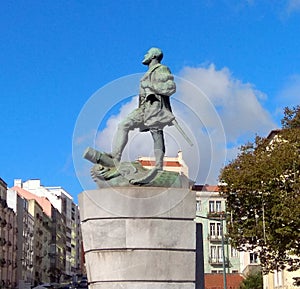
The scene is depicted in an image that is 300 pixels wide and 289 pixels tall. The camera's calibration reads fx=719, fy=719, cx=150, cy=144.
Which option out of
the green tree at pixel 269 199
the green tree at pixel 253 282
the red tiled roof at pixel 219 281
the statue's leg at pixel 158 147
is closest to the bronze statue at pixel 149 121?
the statue's leg at pixel 158 147

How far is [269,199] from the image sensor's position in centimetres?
4078

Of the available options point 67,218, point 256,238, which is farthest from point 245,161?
point 67,218

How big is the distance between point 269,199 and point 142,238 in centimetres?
2640

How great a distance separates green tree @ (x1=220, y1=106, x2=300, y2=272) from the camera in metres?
39.1

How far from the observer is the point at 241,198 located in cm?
4269

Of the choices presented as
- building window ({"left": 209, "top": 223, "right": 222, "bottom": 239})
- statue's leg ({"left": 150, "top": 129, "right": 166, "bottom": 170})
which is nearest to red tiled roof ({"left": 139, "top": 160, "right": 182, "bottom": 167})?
statue's leg ({"left": 150, "top": 129, "right": 166, "bottom": 170})

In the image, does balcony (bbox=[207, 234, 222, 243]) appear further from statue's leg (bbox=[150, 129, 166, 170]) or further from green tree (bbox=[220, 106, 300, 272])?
statue's leg (bbox=[150, 129, 166, 170])

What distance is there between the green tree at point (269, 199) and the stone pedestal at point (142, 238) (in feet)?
76.4

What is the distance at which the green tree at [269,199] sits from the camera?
39125 millimetres

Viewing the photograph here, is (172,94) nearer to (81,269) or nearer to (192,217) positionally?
(192,217)

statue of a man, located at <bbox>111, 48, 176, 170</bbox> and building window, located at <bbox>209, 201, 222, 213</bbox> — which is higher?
building window, located at <bbox>209, 201, 222, 213</bbox>

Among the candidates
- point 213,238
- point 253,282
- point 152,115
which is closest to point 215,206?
point 213,238

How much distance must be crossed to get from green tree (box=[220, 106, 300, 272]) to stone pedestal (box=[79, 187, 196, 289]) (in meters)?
23.3

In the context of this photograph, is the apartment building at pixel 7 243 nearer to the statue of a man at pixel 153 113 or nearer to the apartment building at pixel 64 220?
the apartment building at pixel 64 220
